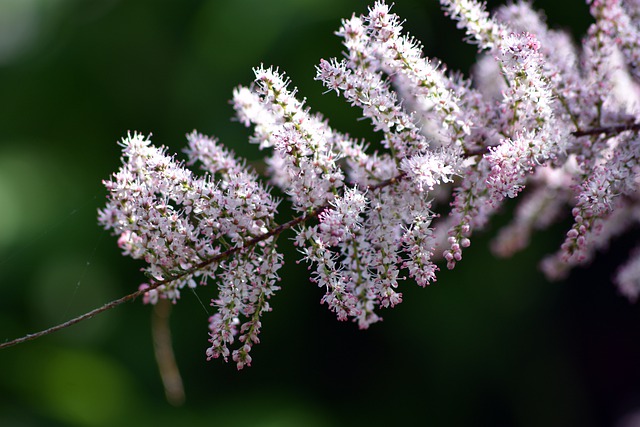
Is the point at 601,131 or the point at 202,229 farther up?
the point at 202,229

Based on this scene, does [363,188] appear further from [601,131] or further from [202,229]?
[601,131]

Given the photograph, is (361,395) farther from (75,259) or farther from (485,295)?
(75,259)

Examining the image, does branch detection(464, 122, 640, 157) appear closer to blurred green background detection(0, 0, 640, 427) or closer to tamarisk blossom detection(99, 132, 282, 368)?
tamarisk blossom detection(99, 132, 282, 368)

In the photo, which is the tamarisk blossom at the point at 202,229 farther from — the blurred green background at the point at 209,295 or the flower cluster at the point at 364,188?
the blurred green background at the point at 209,295

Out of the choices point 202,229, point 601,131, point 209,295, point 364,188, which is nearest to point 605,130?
point 601,131

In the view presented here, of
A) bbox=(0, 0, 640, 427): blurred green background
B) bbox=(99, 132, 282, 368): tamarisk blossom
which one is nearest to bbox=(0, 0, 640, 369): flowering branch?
bbox=(99, 132, 282, 368): tamarisk blossom

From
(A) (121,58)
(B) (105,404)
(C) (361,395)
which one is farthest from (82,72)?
(C) (361,395)

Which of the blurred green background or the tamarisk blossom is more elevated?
the blurred green background

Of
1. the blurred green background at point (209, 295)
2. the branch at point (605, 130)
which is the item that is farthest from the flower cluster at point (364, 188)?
the blurred green background at point (209, 295)
